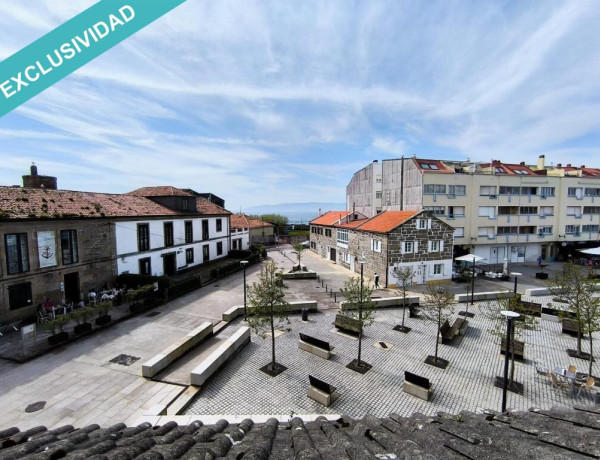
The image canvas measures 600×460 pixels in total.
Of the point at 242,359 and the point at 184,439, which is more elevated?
the point at 184,439

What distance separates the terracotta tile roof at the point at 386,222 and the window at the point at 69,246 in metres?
Result: 24.1

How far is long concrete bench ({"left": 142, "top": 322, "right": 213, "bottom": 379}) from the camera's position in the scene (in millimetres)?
11844

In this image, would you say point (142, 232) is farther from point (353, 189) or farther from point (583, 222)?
point (583, 222)

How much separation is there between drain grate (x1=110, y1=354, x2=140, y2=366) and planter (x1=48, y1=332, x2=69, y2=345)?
355 centimetres

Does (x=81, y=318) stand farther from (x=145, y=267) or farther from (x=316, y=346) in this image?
(x=316, y=346)

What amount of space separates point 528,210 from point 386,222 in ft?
73.8

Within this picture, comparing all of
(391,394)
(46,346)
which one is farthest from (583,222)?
(46,346)

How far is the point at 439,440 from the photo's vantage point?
4227 mm

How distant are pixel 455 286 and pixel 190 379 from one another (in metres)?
25.0

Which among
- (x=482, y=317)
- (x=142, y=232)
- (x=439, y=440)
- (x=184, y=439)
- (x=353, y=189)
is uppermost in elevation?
(x=353, y=189)

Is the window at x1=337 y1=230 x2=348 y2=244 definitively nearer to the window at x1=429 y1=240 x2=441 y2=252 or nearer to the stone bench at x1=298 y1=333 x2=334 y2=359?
the window at x1=429 y1=240 x2=441 y2=252

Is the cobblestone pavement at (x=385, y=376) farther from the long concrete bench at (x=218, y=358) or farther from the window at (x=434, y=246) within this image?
the window at (x=434, y=246)

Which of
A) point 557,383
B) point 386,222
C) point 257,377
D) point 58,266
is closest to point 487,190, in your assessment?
point 386,222

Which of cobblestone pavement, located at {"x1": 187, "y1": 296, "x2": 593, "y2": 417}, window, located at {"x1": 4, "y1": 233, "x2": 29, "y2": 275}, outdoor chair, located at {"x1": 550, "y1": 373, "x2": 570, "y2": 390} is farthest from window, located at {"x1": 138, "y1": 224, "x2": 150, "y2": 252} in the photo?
outdoor chair, located at {"x1": 550, "y1": 373, "x2": 570, "y2": 390}
